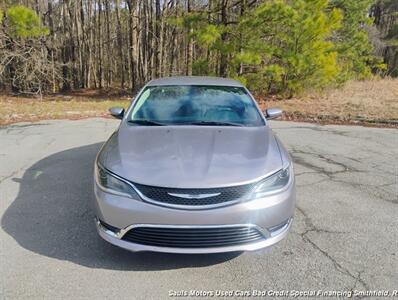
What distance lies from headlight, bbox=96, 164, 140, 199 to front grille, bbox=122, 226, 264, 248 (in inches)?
11.3

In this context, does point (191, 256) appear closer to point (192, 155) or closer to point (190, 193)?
point (190, 193)

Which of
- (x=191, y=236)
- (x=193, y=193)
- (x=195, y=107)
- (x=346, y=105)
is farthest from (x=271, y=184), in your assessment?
(x=346, y=105)

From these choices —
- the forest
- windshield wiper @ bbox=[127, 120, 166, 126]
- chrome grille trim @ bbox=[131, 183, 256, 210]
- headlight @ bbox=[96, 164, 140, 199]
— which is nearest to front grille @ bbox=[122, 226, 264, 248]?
chrome grille trim @ bbox=[131, 183, 256, 210]

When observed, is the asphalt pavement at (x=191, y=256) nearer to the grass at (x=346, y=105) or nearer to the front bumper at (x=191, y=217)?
the front bumper at (x=191, y=217)

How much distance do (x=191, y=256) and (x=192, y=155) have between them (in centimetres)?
89

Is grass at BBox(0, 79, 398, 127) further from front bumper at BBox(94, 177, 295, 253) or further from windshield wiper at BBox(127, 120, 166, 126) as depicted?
front bumper at BBox(94, 177, 295, 253)

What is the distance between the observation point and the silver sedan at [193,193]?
2441mm

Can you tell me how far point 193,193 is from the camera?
2.44 meters

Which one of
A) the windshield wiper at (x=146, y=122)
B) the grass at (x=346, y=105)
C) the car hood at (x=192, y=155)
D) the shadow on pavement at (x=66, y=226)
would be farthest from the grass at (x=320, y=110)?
the car hood at (x=192, y=155)

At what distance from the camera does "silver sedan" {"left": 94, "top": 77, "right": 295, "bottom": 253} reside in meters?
2.44

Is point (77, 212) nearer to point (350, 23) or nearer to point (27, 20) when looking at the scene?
point (27, 20)

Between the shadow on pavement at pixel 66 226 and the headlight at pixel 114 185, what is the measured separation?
0.66 meters

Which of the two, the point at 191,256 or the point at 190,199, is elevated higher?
the point at 190,199

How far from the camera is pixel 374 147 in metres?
6.65
